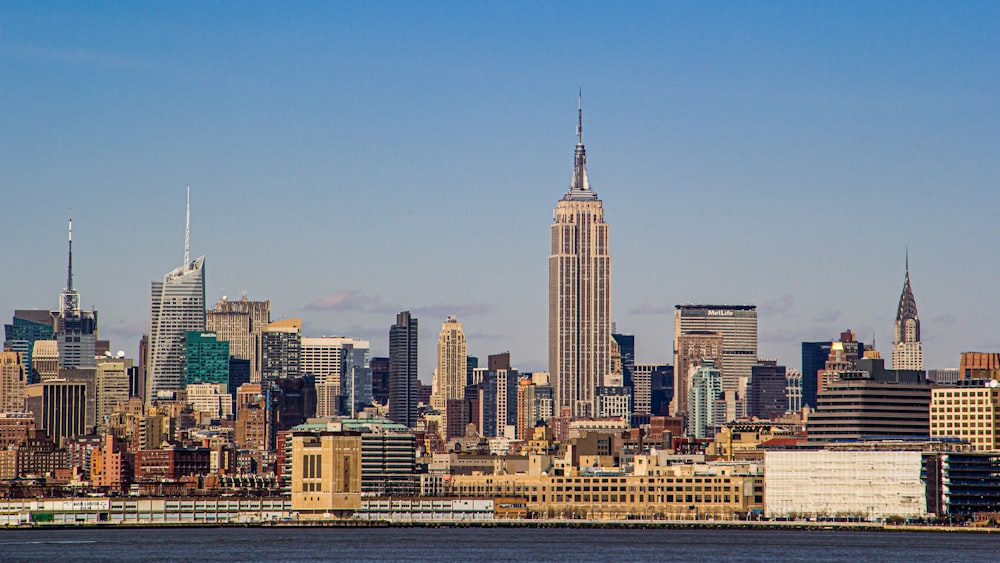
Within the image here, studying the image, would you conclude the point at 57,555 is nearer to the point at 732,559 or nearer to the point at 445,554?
the point at 445,554

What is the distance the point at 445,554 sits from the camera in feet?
652

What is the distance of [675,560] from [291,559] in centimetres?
3223

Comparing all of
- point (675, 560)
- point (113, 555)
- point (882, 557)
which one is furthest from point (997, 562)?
point (113, 555)

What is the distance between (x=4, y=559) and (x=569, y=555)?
48.0 meters

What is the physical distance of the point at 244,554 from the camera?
196m

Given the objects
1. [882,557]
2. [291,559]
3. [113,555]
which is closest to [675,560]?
[882,557]

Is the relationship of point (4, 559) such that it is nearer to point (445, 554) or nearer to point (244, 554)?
point (244, 554)

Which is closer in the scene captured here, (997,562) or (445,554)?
(997,562)

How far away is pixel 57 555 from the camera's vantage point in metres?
197

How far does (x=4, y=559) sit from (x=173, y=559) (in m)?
14.1

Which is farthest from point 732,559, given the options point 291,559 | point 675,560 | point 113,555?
point 113,555

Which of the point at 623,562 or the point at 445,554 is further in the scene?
the point at 445,554

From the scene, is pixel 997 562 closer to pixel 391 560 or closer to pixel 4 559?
pixel 391 560

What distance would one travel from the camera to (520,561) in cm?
18688
